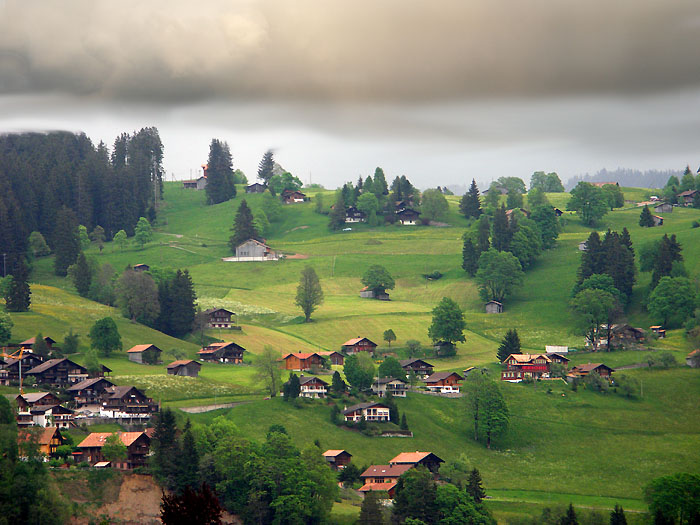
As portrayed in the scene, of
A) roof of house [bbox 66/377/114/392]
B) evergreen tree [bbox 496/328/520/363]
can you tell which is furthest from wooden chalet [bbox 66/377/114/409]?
evergreen tree [bbox 496/328/520/363]

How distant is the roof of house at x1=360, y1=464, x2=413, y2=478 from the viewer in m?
108

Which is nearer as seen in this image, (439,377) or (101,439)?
(101,439)

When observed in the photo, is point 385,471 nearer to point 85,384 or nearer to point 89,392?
point 89,392

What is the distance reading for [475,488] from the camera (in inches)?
4031

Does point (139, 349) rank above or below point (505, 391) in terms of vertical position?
above

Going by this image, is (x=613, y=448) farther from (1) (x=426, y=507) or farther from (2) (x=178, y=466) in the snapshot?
(2) (x=178, y=466)

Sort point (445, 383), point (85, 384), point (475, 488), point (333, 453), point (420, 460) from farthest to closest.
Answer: point (445, 383) → point (85, 384) → point (333, 453) → point (420, 460) → point (475, 488)

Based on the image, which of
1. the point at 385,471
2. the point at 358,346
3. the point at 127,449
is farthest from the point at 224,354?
the point at 385,471

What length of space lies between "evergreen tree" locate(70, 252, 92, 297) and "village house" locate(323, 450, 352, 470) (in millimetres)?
77173

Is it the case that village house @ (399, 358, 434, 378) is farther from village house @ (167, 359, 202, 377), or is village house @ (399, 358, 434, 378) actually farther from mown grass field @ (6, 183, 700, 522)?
village house @ (167, 359, 202, 377)

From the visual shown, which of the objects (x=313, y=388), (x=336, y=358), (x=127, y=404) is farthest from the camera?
(x=336, y=358)

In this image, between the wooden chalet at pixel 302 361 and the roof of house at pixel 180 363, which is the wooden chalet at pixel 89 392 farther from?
the wooden chalet at pixel 302 361

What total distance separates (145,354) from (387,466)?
4425 cm

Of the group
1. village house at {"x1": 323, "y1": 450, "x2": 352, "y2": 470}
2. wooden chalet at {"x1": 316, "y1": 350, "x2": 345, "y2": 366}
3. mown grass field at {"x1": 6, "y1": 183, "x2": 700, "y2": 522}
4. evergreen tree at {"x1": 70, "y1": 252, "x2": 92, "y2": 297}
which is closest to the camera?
village house at {"x1": 323, "y1": 450, "x2": 352, "y2": 470}
